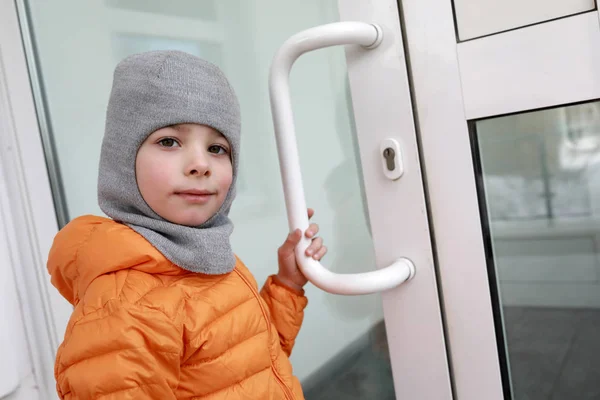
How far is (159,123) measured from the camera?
75 cm

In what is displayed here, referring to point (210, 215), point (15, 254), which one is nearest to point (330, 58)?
point (210, 215)

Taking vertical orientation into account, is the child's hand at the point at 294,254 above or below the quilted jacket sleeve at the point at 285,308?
above

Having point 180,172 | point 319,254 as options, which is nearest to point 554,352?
point 319,254

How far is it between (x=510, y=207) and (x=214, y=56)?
2.06 feet

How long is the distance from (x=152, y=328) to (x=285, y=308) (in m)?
0.29

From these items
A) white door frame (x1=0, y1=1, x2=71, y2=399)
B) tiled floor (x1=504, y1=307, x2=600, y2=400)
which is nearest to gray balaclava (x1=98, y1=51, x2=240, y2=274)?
tiled floor (x1=504, y1=307, x2=600, y2=400)

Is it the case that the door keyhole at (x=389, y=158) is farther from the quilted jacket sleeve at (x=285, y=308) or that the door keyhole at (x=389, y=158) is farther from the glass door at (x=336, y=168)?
the quilted jacket sleeve at (x=285, y=308)

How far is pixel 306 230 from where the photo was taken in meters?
0.84

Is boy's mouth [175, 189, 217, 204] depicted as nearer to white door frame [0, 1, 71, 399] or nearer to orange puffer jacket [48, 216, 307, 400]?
orange puffer jacket [48, 216, 307, 400]

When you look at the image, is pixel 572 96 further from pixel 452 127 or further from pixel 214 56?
pixel 214 56

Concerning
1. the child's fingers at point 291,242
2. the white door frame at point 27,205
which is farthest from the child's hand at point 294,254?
the white door frame at point 27,205

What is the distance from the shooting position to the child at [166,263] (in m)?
0.66

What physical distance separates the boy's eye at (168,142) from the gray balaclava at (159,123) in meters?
0.02

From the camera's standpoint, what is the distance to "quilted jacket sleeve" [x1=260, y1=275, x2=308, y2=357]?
911 mm
